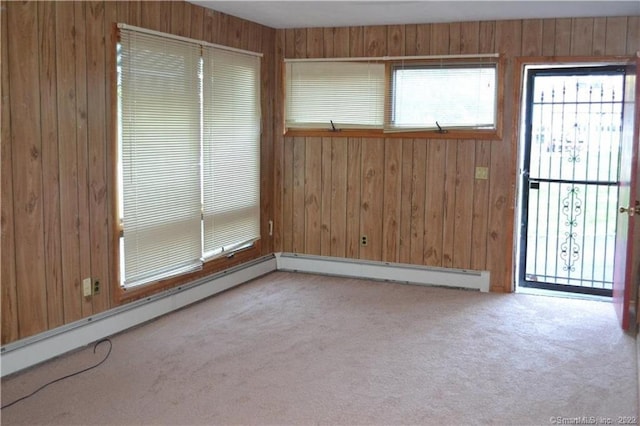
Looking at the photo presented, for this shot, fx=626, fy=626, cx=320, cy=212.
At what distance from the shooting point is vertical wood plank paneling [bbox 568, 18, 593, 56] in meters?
5.02

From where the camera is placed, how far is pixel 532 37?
17.0 feet

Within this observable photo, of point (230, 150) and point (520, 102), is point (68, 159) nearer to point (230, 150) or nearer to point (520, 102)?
point (230, 150)

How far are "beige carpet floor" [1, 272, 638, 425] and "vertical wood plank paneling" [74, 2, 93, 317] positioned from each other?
1.84 ft

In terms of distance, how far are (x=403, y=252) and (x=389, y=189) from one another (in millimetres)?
595

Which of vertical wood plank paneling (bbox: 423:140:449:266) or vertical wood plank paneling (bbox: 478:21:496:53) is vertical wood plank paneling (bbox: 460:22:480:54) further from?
vertical wood plank paneling (bbox: 423:140:449:266)

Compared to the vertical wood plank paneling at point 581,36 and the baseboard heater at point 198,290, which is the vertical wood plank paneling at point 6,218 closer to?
the baseboard heater at point 198,290

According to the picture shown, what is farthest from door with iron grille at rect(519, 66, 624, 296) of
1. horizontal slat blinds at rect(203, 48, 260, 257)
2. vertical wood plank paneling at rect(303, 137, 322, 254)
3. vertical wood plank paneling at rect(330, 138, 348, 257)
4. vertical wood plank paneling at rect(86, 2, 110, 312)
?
vertical wood plank paneling at rect(86, 2, 110, 312)

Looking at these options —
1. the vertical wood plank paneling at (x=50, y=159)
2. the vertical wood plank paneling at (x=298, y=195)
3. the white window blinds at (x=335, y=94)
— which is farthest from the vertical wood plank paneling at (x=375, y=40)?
the vertical wood plank paneling at (x=50, y=159)

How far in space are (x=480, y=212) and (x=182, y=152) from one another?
260cm

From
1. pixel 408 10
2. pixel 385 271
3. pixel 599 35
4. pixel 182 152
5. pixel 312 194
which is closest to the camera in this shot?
pixel 182 152

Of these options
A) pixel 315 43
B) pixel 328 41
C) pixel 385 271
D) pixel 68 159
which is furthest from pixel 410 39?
pixel 68 159

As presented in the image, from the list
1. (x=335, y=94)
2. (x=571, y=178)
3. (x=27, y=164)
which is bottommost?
(x=571, y=178)

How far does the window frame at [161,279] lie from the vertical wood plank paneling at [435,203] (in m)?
1.56

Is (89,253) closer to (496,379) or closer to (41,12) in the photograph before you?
(41,12)
